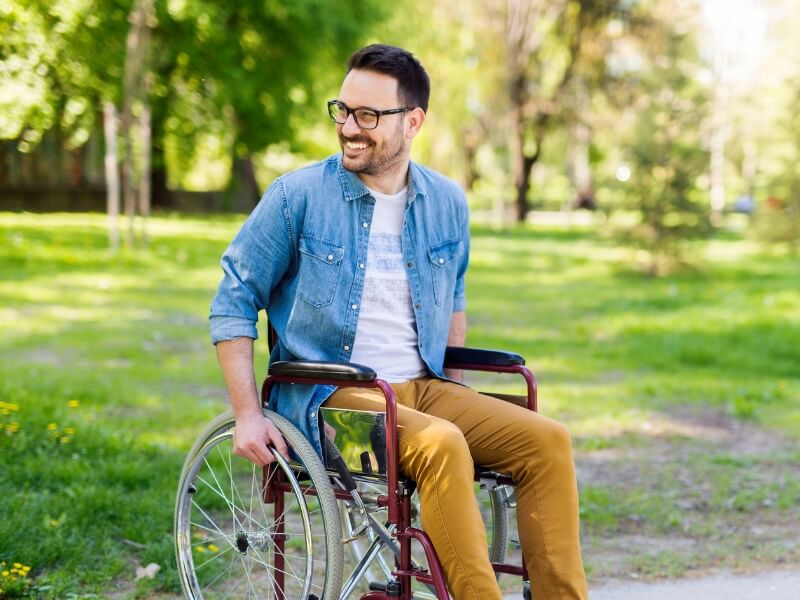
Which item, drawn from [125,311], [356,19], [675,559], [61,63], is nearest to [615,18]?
[356,19]

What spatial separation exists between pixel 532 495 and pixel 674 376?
5.94 m

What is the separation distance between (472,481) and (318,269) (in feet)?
2.45

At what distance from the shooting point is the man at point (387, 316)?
290cm

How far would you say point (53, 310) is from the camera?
1055 centimetres

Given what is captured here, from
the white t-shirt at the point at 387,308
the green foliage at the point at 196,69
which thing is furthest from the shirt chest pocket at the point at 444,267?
the green foliage at the point at 196,69

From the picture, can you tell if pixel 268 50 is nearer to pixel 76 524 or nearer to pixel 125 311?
pixel 125 311

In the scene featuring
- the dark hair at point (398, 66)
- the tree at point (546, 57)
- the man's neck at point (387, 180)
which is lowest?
the man's neck at point (387, 180)

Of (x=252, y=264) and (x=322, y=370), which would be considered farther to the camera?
(x=252, y=264)

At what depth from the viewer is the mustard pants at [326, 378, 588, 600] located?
278 cm

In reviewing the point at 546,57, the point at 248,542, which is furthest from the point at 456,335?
the point at 546,57

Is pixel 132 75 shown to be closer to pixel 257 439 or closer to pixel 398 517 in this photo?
pixel 257 439

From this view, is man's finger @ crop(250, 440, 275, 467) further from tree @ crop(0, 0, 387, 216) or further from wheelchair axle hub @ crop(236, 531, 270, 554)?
tree @ crop(0, 0, 387, 216)

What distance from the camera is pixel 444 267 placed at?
3367 millimetres

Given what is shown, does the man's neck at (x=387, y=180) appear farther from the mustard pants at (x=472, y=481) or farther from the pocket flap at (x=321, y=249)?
the mustard pants at (x=472, y=481)
